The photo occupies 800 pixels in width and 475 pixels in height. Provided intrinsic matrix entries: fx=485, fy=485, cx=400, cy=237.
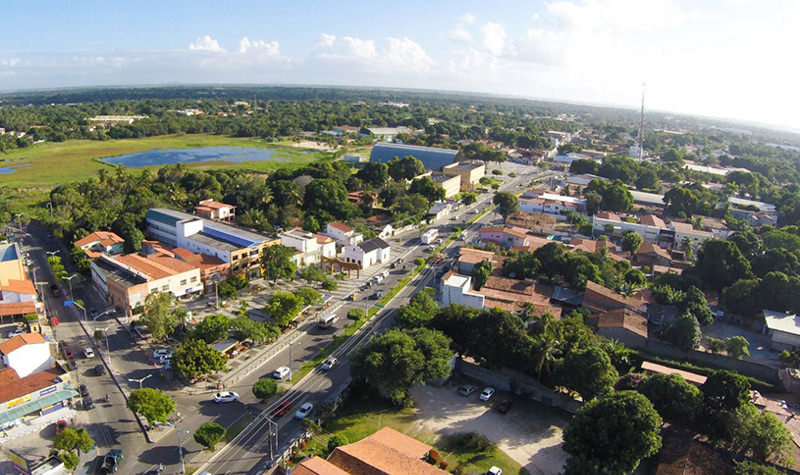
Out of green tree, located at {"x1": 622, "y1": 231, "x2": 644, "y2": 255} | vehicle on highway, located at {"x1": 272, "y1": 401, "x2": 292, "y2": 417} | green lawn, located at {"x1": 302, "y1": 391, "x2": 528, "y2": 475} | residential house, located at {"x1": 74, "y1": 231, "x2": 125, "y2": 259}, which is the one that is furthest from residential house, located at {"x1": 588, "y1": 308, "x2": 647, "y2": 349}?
residential house, located at {"x1": 74, "y1": 231, "x2": 125, "y2": 259}

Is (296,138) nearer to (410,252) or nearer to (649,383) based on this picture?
(410,252)

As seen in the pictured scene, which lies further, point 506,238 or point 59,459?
point 506,238

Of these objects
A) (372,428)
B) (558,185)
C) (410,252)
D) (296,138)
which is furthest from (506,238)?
(296,138)

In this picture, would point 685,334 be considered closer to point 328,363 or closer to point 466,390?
point 466,390

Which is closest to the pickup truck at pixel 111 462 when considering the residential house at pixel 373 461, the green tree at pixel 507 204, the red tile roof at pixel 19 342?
the residential house at pixel 373 461

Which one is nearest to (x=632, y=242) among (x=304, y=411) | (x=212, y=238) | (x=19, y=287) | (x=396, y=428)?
(x=396, y=428)
